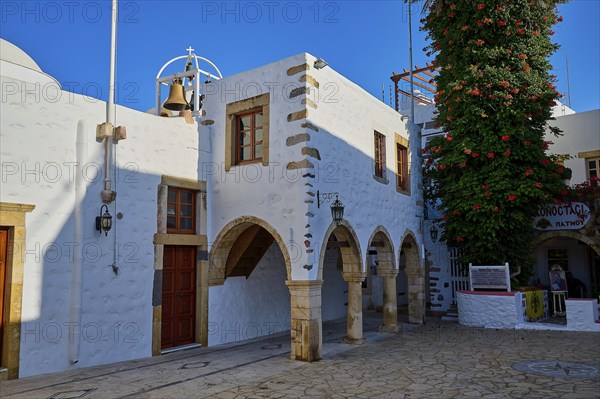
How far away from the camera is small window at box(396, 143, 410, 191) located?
11.9 meters

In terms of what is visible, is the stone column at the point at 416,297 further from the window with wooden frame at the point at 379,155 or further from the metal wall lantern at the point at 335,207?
the metal wall lantern at the point at 335,207

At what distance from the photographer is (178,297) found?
28.9 feet

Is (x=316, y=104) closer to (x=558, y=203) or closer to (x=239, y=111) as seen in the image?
(x=239, y=111)

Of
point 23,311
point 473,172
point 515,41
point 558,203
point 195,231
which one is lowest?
point 23,311

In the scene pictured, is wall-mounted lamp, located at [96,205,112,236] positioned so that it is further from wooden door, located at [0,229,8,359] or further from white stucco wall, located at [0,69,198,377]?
wooden door, located at [0,229,8,359]

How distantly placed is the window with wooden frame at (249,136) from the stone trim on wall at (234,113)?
91 mm

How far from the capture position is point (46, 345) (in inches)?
267

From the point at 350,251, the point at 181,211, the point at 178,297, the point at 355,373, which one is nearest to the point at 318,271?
the point at 350,251

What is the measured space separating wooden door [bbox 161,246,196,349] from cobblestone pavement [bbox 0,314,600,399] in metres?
0.40

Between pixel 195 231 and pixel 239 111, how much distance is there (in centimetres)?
233

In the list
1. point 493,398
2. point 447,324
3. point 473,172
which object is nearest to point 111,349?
point 493,398

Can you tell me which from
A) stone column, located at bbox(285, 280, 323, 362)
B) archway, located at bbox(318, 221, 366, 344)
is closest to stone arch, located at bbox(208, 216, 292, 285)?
stone column, located at bbox(285, 280, 323, 362)

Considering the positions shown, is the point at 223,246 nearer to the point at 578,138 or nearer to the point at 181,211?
the point at 181,211

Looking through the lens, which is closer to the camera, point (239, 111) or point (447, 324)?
point (239, 111)
